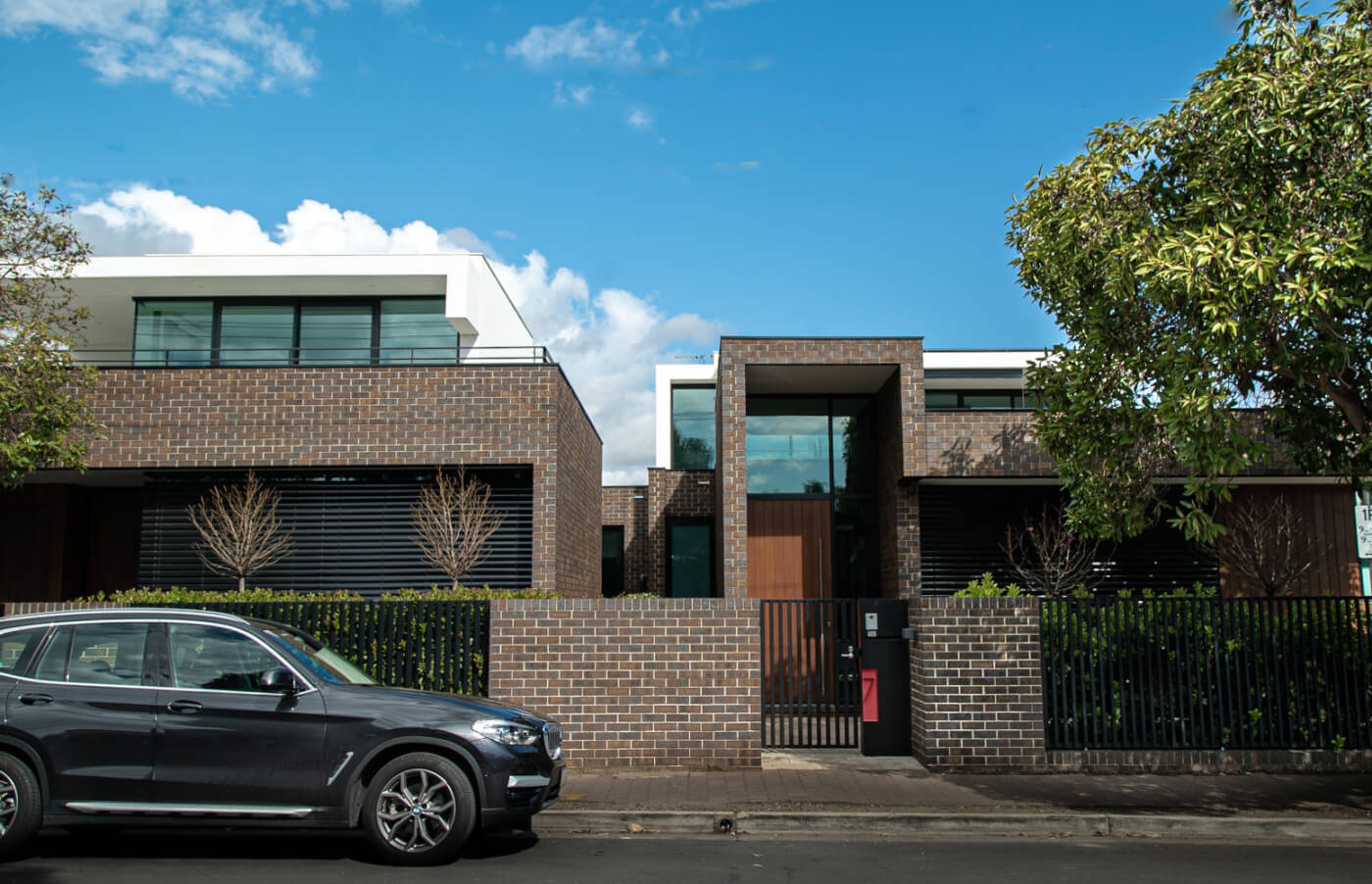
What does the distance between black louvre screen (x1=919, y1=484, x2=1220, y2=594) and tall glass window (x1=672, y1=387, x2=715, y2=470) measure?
32.1 ft

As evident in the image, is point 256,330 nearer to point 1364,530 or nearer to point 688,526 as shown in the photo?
point 688,526

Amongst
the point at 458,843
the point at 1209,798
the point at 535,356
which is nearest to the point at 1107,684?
the point at 1209,798

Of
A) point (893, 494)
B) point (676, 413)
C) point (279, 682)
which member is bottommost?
point (279, 682)

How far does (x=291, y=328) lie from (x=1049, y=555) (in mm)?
13432

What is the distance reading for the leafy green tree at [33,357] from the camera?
13.4 metres


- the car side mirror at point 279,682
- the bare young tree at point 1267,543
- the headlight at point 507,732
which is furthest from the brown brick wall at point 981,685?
the bare young tree at point 1267,543

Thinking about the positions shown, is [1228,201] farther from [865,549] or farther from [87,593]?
[87,593]

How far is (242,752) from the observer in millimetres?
7109

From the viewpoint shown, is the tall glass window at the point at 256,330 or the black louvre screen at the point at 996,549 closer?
the black louvre screen at the point at 996,549

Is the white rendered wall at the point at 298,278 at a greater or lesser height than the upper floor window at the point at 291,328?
greater

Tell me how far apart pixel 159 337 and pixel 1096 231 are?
51.4 feet

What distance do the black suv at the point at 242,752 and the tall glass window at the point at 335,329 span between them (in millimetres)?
11409

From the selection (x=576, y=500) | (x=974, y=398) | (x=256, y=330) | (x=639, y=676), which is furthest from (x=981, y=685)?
(x=974, y=398)

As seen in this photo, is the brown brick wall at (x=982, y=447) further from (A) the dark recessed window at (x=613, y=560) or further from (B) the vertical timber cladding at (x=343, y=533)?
(A) the dark recessed window at (x=613, y=560)
